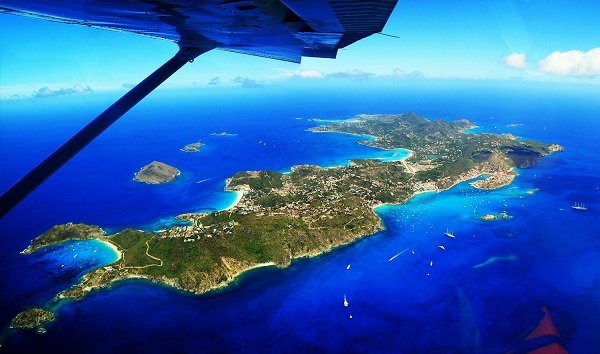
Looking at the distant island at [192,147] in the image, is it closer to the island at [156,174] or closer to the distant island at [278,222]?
the island at [156,174]

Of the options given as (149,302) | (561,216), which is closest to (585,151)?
(561,216)

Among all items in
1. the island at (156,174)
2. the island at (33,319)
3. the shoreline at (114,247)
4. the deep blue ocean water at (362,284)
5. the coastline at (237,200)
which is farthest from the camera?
the island at (156,174)

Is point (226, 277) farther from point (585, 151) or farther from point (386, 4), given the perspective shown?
point (585, 151)

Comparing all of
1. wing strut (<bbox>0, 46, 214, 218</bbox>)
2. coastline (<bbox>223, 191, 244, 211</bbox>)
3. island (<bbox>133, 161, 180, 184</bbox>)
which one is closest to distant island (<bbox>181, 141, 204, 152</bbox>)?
island (<bbox>133, 161, 180, 184</bbox>)

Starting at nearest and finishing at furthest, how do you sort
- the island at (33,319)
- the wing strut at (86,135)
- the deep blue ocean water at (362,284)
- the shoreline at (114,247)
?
the wing strut at (86,135) → the deep blue ocean water at (362,284) → the island at (33,319) → the shoreline at (114,247)

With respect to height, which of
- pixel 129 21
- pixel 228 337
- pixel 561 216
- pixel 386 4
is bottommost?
pixel 228 337

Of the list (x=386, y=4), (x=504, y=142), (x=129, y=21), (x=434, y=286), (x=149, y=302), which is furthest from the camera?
(x=504, y=142)

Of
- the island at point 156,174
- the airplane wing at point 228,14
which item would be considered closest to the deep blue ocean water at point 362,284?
the island at point 156,174

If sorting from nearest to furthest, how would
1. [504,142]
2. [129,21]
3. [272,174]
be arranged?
[129,21], [272,174], [504,142]
